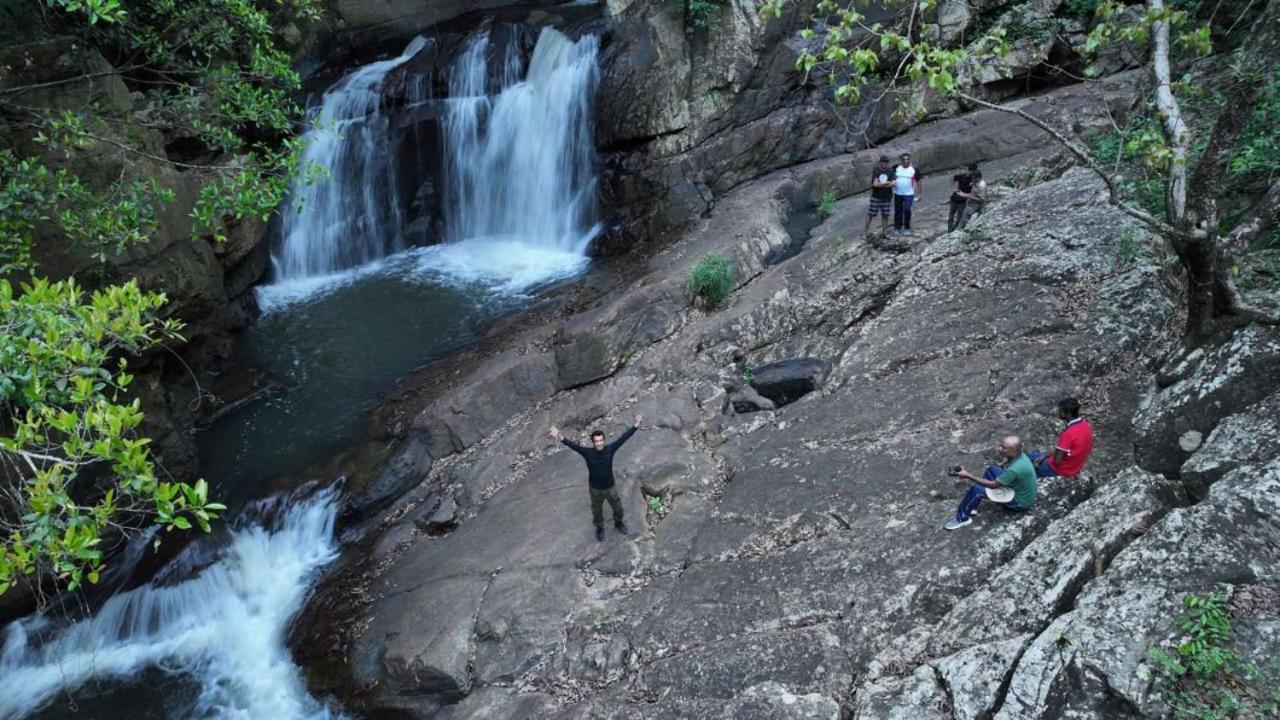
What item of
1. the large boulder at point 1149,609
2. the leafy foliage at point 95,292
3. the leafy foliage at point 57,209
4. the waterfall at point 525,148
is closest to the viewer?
the large boulder at point 1149,609

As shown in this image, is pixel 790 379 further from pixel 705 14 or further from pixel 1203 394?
pixel 705 14

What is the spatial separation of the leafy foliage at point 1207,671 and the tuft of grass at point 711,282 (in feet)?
29.4

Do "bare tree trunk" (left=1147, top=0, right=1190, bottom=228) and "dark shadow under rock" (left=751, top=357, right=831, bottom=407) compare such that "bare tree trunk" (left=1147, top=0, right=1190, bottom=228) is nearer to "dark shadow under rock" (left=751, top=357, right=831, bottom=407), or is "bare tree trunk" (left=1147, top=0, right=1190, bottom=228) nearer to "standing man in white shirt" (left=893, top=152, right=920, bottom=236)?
"dark shadow under rock" (left=751, top=357, right=831, bottom=407)

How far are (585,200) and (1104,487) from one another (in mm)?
14581

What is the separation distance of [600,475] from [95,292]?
Result: 493cm

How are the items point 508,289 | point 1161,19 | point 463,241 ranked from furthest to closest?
point 463,241 < point 508,289 < point 1161,19

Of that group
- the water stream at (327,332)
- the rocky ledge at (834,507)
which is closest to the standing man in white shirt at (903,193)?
the rocky ledge at (834,507)

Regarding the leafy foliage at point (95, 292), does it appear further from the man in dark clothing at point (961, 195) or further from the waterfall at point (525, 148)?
the man in dark clothing at point (961, 195)

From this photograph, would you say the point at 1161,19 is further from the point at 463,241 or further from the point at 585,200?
the point at 463,241

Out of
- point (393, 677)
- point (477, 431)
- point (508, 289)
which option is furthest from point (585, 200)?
point (393, 677)

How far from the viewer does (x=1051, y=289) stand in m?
9.77

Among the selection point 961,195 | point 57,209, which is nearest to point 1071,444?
point 961,195

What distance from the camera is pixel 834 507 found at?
26.5 feet

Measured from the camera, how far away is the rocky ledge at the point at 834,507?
17.5 ft
